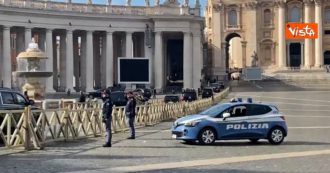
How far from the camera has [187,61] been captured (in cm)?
10888

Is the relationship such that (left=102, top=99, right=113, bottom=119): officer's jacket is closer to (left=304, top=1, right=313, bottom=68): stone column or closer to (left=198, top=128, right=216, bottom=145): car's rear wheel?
(left=198, top=128, right=216, bottom=145): car's rear wheel

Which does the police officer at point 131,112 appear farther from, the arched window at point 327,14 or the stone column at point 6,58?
the arched window at point 327,14

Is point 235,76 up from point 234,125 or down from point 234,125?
up

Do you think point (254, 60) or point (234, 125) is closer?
point (234, 125)

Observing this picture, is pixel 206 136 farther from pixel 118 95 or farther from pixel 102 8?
pixel 102 8

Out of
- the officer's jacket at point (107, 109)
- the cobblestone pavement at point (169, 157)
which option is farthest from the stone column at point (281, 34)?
the officer's jacket at point (107, 109)

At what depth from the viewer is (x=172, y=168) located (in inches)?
768

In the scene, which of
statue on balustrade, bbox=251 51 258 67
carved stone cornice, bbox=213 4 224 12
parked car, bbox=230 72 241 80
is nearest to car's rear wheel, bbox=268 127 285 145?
parked car, bbox=230 72 241 80

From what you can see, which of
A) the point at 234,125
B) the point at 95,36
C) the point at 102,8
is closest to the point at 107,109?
the point at 234,125

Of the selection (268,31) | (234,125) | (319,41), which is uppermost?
(268,31)

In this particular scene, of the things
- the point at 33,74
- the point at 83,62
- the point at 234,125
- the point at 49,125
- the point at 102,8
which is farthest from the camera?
the point at 102,8

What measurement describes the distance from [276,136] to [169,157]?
23.6 feet

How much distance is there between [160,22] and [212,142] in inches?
3204

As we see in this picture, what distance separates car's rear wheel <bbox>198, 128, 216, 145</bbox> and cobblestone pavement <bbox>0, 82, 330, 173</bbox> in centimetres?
39
